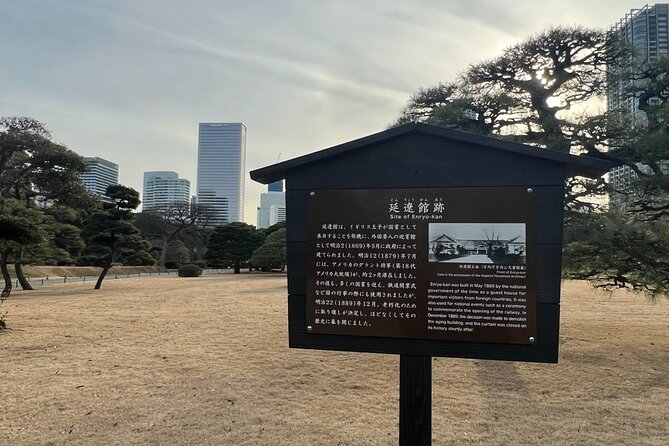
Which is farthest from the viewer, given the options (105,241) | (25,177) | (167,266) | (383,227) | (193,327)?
(167,266)

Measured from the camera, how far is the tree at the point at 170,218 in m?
49.9

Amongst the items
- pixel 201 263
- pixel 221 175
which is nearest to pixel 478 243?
pixel 201 263

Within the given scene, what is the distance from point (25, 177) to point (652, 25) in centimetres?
1723

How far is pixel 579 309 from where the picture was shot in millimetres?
13859

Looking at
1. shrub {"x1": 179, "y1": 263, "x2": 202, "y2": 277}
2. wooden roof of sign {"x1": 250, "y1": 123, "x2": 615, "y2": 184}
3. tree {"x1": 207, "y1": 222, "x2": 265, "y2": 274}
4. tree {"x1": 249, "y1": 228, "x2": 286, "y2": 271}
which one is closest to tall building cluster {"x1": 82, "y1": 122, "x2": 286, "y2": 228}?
tree {"x1": 207, "y1": 222, "x2": 265, "y2": 274}

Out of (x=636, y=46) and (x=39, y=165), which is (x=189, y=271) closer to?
(x=39, y=165)

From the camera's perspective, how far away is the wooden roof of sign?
8.59ft

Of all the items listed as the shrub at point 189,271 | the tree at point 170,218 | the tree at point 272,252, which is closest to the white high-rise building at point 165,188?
the tree at point 170,218

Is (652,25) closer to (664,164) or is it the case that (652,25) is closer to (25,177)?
(664,164)

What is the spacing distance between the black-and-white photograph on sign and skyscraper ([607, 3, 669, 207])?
6176 millimetres

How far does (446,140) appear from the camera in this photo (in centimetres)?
282

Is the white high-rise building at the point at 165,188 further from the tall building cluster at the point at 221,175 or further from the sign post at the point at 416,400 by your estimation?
the sign post at the point at 416,400

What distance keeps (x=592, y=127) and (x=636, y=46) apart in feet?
6.31

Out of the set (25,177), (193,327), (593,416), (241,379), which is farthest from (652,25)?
(25,177)
